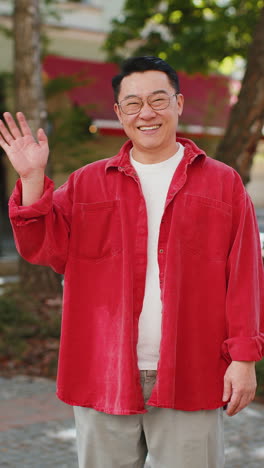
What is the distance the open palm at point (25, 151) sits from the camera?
2479 millimetres

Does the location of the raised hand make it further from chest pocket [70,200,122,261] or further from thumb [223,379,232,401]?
thumb [223,379,232,401]

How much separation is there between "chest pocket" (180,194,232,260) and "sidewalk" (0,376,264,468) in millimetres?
2228

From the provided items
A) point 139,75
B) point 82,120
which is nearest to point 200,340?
point 139,75

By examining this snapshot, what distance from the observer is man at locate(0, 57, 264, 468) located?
8.15ft

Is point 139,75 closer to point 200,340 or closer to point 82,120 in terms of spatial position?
point 200,340

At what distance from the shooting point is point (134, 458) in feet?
8.51

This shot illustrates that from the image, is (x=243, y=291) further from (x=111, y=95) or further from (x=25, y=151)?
(x=111, y=95)

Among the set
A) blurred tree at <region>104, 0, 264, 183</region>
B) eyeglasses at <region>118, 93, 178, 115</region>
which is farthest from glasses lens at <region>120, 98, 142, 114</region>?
blurred tree at <region>104, 0, 264, 183</region>

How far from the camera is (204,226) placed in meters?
2.54

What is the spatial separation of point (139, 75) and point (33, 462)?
2702mm

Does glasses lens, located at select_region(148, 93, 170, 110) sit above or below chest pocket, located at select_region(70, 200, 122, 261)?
above

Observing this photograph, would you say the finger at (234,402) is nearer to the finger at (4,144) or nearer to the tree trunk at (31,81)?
the finger at (4,144)

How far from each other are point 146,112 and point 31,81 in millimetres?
6716

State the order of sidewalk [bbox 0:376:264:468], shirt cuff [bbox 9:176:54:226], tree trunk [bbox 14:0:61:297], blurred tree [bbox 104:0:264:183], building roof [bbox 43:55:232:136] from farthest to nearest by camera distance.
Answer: building roof [bbox 43:55:232:136] < blurred tree [bbox 104:0:264:183] < tree trunk [bbox 14:0:61:297] < sidewalk [bbox 0:376:264:468] < shirt cuff [bbox 9:176:54:226]
